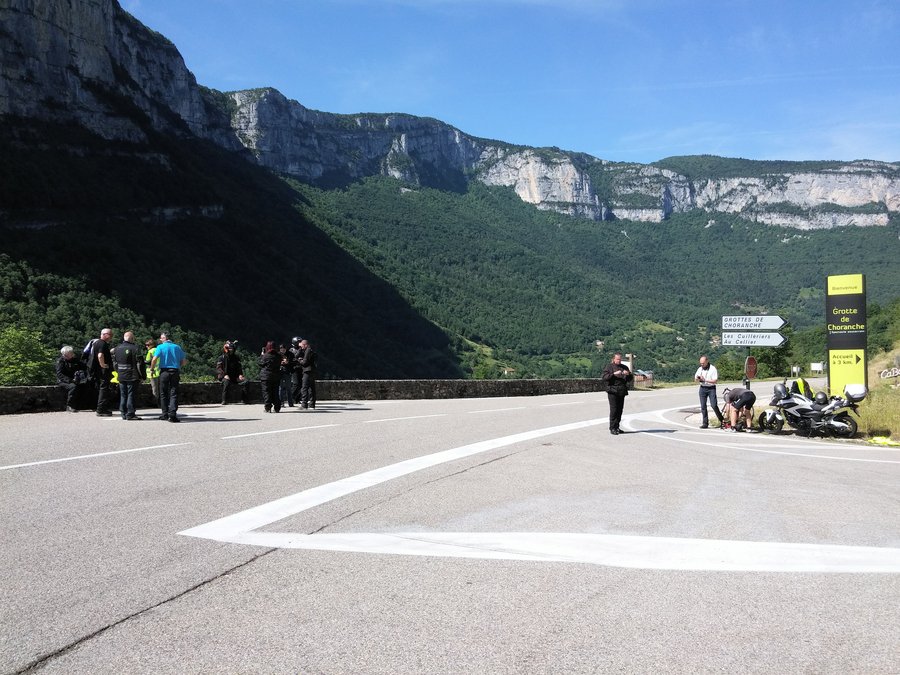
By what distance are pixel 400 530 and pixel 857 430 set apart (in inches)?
472

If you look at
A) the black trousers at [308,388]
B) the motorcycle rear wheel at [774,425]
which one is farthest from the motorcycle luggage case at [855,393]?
the black trousers at [308,388]

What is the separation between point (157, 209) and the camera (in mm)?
84688

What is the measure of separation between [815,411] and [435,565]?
39.2ft

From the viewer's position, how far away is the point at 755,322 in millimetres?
18344

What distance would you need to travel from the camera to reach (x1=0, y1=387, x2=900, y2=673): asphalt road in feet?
10.7

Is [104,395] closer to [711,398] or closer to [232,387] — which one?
[232,387]

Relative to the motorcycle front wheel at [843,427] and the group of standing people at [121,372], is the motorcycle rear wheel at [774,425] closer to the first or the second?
the motorcycle front wheel at [843,427]

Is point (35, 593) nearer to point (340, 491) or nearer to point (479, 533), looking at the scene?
point (479, 533)

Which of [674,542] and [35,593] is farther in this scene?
[674,542]

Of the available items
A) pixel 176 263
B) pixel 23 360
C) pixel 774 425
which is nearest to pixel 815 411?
pixel 774 425

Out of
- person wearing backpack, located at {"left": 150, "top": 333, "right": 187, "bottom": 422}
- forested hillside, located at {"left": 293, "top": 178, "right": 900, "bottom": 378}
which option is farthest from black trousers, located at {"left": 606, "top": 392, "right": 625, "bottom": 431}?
forested hillside, located at {"left": 293, "top": 178, "right": 900, "bottom": 378}

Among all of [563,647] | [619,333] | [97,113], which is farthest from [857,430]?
[619,333]

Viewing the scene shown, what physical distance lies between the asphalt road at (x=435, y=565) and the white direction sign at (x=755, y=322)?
9.33 m

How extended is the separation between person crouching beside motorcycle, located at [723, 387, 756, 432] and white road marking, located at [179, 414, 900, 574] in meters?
10.9
